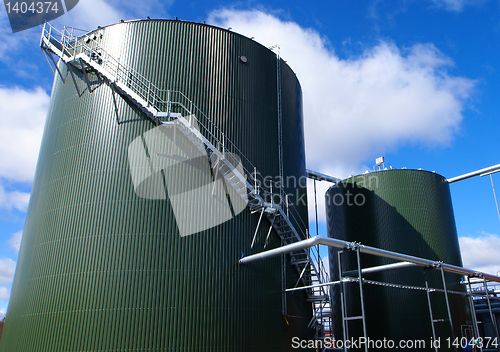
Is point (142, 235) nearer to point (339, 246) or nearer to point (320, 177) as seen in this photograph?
point (339, 246)

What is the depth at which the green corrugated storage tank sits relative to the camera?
722 inches

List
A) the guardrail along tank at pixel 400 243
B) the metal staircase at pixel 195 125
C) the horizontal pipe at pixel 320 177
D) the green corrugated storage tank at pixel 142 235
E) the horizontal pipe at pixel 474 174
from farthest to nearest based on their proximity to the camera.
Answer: the horizontal pipe at pixel 320 177
the horizontal pipe at pixel 474 174
the guardrail along tank at pixel 400 243
the metal staircase at pixel 195 125
the green corrugated storage tank at pixel 142 235

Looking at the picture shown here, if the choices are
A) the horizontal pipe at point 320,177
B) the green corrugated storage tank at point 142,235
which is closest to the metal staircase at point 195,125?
the green corrugated storage tank at point 142,235

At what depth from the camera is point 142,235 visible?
63.9 feet

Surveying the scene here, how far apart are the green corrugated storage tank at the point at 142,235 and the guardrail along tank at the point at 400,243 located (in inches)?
459

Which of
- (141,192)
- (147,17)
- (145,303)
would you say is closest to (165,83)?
Answer: (147,17)

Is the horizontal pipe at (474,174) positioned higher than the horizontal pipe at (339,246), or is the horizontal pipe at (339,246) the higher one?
the horizontal pipe at (474,174)

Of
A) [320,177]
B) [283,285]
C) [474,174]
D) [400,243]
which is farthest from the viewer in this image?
[320,177]

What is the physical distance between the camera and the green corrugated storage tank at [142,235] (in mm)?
18344

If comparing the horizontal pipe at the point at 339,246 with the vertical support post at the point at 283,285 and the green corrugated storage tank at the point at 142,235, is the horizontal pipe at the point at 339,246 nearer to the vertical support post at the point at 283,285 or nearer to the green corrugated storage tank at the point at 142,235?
the green corrugated storage tank at the point at 142,235

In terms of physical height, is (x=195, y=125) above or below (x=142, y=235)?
above

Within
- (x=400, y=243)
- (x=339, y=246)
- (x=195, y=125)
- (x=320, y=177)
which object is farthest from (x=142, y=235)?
(x=320, y=177)

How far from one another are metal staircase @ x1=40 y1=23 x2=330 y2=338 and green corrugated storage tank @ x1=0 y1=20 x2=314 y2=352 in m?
0.52

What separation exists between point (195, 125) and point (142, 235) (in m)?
6.63
